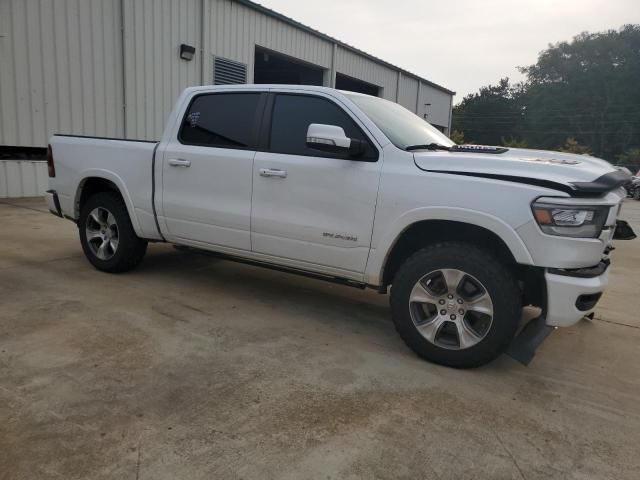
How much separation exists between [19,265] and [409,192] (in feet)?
14.3

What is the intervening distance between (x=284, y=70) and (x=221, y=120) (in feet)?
54.3

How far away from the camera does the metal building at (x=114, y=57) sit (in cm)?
998

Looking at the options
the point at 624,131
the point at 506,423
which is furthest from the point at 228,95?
the point at 624,131

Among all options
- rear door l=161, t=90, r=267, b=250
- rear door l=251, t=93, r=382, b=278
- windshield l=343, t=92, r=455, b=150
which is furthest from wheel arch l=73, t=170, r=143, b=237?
windshield l=343, t=92, r=455, b=150

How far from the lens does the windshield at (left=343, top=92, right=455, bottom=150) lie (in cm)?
390

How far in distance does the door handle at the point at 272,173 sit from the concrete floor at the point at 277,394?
118 cm

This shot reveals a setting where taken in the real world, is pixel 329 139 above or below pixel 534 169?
above

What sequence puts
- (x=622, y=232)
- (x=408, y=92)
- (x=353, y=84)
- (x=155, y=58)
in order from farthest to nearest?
(x=408, y=92) < (x=353, y=84) < (x=155, y=58) < (x=622, y=232)

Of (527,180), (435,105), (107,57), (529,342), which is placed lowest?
(529,342)

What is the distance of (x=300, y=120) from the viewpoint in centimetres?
413

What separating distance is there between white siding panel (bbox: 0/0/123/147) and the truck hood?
30.8 feet

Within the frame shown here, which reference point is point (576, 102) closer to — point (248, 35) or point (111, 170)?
point (248, 35)

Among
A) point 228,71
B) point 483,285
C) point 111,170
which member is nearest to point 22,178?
point 228,71

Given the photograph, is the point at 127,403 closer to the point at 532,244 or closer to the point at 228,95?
the point at 532,244
